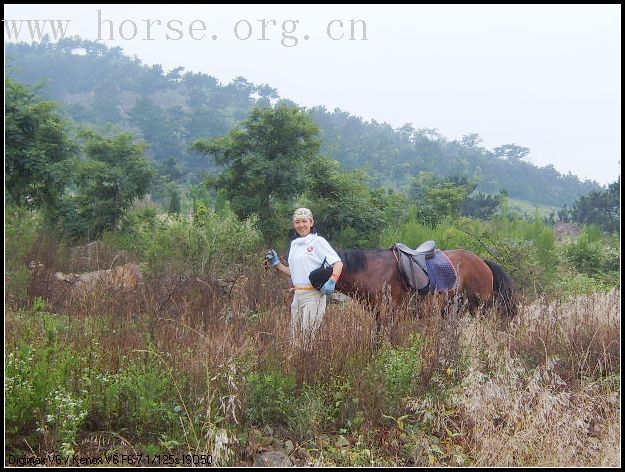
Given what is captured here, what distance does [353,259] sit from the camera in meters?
5.07

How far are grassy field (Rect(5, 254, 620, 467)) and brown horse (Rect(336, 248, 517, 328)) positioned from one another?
0.82m

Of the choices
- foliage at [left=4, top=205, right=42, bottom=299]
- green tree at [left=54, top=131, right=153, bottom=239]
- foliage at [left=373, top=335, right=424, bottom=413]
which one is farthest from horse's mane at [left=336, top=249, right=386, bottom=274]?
green tree at [left=54, top=131, right=153, bottom=239]

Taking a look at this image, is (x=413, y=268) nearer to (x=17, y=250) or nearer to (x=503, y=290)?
(x=503, y=290)

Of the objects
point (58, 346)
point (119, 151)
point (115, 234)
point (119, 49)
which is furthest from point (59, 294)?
point (119, 49)

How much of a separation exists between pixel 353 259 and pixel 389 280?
1.27 ft

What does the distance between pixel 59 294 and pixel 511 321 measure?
15.4ft

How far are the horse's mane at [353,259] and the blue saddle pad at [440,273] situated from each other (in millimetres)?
630

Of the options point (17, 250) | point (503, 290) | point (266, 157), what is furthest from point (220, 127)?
point (503, 290)

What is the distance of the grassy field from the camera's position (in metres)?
2.96

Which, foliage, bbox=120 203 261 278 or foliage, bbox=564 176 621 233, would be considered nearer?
foliage, bbox=120 203 261 278

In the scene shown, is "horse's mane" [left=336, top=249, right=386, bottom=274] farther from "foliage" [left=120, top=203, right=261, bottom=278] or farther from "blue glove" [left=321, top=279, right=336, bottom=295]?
"foliage" [left=120, top=203, right=261, bottom=278]

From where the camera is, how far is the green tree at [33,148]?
973 cm

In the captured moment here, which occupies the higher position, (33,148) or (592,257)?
(33,148)

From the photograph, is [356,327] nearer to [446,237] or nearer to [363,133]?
[446,237]
